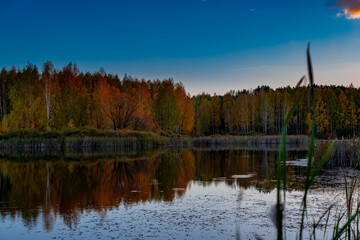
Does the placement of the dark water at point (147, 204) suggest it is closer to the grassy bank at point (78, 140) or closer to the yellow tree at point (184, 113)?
the grassy bank at point (78, 140)

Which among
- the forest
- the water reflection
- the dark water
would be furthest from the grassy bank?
the dark water

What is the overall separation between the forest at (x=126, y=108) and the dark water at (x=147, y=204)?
12965 mm

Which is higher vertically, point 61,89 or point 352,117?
point 61,89

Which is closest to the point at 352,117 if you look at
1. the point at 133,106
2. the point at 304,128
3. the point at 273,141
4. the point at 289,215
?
the point at 304,128

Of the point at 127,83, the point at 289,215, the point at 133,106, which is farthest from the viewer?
the point at 127,83

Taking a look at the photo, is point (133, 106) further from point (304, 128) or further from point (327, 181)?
point (304, 128)

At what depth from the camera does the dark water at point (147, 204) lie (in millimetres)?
5942

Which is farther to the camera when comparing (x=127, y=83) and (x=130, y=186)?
(x=127, y=83)

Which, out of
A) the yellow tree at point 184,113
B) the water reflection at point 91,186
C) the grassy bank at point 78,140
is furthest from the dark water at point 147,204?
the yellow tree at point 184,113

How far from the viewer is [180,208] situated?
7734mm

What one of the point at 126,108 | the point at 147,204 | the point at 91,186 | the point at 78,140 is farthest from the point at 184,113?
the point at 147,204

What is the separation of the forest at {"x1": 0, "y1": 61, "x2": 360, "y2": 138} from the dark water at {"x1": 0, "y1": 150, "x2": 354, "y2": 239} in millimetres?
12965

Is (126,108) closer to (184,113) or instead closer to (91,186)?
(184,113)

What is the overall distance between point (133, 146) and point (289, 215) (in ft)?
90.9
